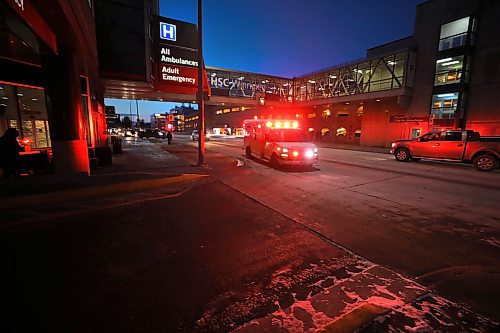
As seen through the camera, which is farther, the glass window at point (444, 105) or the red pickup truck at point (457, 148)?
the glass window at point (444, 105)

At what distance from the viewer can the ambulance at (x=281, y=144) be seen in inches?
434

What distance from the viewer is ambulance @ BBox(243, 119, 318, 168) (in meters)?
11.0

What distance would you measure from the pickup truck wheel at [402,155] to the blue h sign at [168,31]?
1573 centimetres

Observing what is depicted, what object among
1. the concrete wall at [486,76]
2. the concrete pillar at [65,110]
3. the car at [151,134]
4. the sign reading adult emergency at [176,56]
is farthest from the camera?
the car at [151,134]

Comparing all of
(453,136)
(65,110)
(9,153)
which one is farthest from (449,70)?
(9,153)

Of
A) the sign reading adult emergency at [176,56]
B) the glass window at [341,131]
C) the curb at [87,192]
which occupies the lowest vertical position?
the curb at [87,192]

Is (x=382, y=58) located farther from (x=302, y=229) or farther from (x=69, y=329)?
(x=69, y=329)

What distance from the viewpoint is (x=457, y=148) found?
13008 millimetres

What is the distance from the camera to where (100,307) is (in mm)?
2619

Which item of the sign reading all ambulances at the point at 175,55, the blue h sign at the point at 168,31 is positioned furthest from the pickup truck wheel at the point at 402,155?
the blue h sign at the point at 168,31

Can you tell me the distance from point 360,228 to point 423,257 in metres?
1.24

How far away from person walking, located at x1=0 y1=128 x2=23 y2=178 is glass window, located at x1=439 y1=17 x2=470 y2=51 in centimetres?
3211

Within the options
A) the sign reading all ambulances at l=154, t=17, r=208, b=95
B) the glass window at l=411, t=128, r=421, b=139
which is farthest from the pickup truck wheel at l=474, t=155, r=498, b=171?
the sign reading all ambulances at l=154, t=17, r=208, b=95

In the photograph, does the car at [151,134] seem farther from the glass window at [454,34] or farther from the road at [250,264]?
the glass window at [454,34]
